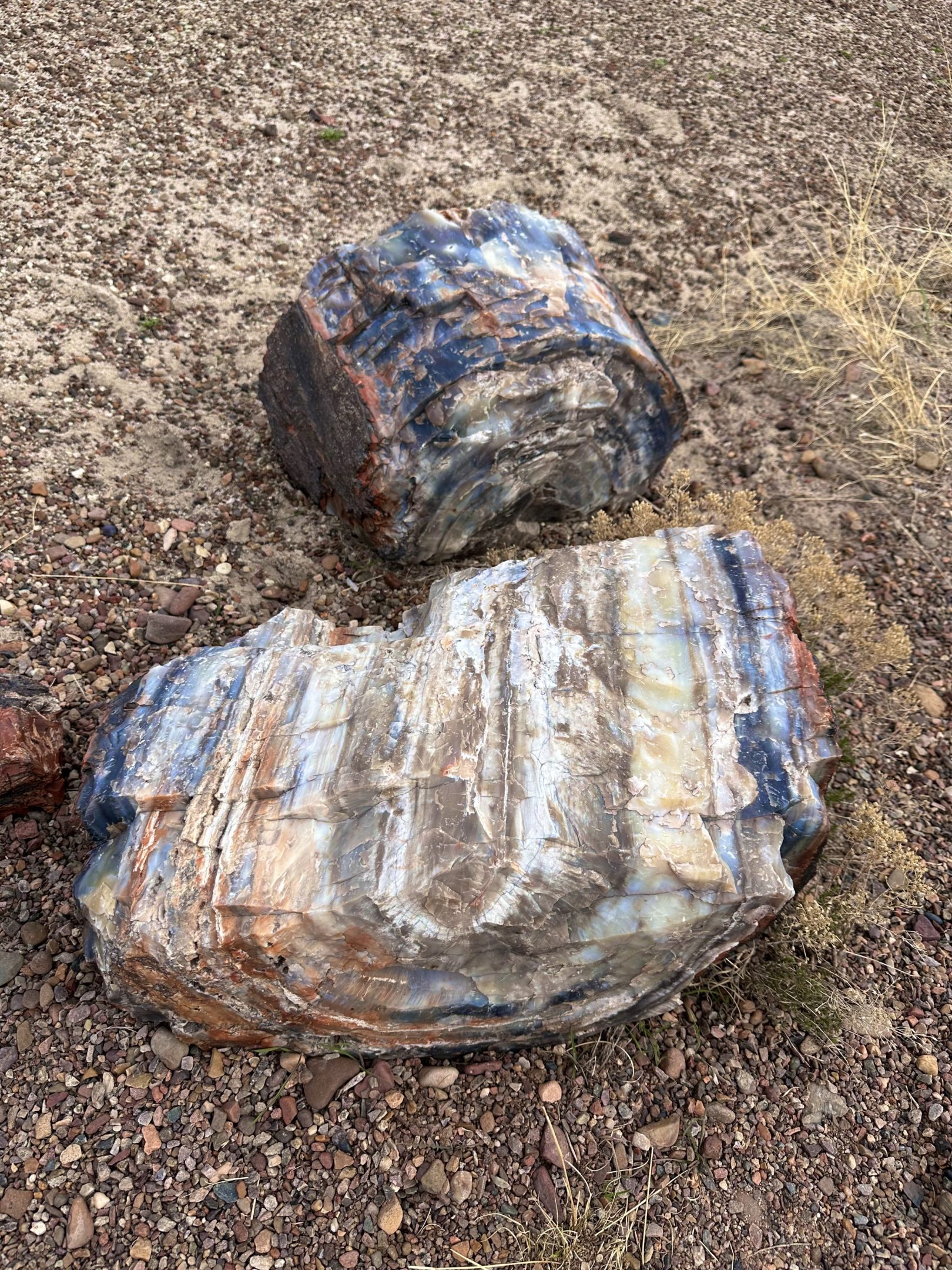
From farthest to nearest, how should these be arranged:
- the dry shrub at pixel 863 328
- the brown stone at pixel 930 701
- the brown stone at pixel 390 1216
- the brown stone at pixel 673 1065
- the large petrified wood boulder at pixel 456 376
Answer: the dry shrub at pixel 863 328
the brown stone at pixel 930 701
the large petrified wood boulder at pixel 456 376
the brown stone at pixel 673 1065
the brown stone at pixel 390 1216

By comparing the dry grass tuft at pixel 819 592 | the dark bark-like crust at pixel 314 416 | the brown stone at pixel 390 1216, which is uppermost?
the dark bark-like crust at pixel 314 416

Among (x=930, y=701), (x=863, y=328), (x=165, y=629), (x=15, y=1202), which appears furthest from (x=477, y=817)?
(x=863, y=328)

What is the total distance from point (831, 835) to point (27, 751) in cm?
267

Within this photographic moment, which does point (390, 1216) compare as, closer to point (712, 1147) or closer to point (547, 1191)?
point (547, 1191)

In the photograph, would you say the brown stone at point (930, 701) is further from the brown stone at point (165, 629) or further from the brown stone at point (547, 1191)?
the brown stone at point (165, 629)

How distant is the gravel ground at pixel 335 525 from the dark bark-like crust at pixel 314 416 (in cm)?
21

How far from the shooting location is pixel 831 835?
2.98 meters

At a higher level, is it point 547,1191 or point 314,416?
point 314,416

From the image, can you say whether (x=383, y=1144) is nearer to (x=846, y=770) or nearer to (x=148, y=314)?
(x=846, y=770)

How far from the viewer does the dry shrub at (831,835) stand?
2.74m

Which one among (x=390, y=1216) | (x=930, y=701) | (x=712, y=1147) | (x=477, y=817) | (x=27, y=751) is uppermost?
(x=477, y=817)

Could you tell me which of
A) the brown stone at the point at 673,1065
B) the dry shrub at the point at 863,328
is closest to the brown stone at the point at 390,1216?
the brown stone at the point at 673,1065

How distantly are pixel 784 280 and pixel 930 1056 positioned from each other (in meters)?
4.27

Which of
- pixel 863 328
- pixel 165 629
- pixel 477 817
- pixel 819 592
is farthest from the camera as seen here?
pixel 863 328
